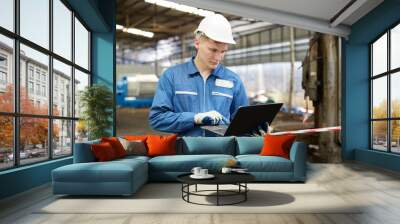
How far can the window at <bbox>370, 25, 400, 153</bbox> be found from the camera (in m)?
8.13

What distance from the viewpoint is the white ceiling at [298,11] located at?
26.1ft

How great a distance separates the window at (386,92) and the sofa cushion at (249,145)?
10.2 feet

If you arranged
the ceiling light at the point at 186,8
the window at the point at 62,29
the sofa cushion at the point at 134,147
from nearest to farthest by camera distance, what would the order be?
the sofa cushion at the point at 134,147 < the window at the point at 62,29 < the ceiling light at the point at 186,8

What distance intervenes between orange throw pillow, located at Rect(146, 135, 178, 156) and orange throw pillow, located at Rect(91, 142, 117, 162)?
87cm

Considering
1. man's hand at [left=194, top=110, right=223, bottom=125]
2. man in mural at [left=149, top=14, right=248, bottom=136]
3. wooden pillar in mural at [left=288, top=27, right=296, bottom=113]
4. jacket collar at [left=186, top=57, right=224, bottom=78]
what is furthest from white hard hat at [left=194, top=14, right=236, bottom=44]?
wooden pillar in mural at [left=288, top=27, right=296, bottom=113]

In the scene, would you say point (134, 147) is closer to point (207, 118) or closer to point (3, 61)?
point (207, 118)

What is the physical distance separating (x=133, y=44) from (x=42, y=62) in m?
13.1

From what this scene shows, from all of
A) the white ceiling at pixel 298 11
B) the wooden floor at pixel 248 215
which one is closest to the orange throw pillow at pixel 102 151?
the wooden floor at pixel 248 215

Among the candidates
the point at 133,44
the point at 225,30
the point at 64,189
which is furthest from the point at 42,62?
the point at 133,44

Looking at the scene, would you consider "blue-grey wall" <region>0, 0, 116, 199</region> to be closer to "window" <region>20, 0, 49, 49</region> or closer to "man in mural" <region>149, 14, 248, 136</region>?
"window" <region>20, 0, 49, 49</region>

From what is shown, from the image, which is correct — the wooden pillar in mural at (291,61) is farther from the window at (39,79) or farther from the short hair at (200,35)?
the window at (39,79)

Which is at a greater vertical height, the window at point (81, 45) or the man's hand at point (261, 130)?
the window at point (81, 45)

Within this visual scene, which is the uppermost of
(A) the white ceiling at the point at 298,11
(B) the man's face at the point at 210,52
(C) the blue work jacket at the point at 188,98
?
(A) the white ceiling at the point at 298,11

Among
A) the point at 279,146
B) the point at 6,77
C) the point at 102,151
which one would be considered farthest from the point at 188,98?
the point at 6,77
